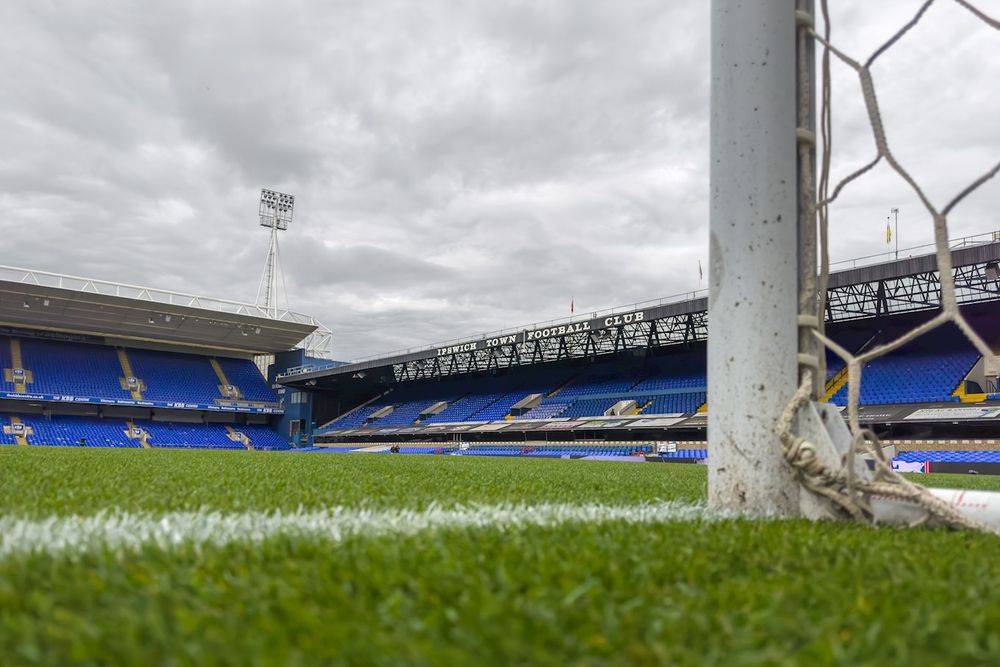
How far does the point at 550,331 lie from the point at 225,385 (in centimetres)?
1790

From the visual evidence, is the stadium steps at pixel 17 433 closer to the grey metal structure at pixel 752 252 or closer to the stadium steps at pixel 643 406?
the stadium steps at pixel 643 406

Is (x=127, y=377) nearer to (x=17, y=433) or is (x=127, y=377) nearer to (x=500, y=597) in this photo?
(x=17, y=433)

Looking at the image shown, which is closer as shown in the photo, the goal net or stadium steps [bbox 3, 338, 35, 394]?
the goal net

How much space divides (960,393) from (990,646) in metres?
19.5

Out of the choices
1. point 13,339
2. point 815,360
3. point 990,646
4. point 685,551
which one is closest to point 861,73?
point 815,360

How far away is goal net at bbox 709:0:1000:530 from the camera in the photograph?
1.93 m

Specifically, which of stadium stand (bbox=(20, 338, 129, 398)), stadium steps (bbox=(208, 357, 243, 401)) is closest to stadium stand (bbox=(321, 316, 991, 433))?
stadium steps (bbox=(208, 357, 243, 401))

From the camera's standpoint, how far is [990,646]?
0.76 meters

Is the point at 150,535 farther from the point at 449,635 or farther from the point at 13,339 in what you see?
the point at 13,339

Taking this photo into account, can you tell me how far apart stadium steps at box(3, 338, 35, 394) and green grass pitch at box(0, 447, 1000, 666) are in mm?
30977

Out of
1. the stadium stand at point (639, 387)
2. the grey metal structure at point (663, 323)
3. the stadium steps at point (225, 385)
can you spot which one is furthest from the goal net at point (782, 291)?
the stadium steps at point (225, 385)

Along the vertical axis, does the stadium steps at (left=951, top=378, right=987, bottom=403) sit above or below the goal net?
above

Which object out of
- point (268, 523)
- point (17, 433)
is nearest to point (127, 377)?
point (17, 433)

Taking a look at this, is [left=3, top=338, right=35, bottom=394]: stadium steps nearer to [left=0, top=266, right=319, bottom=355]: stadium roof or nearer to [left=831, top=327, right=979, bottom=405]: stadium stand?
[left=0, top=266, right=319, bottom=355]: stadium roof
